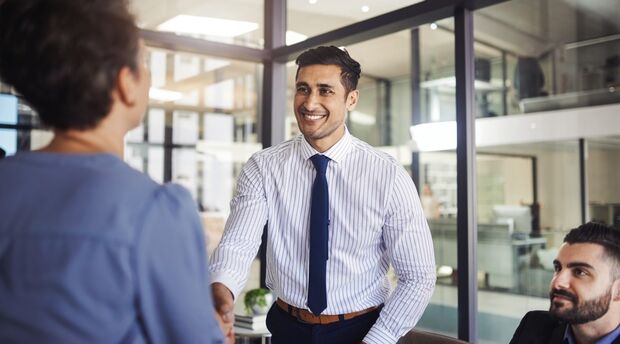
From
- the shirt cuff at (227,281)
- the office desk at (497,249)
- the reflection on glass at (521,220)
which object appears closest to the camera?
the shirt cuff at (227,281)

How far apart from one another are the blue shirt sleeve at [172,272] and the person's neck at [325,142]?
129cm

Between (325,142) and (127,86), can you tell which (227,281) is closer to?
(325,142)

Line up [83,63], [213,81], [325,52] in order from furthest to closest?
[213,81] < [325,52] < [83,63]

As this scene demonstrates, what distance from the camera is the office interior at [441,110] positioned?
3.75 meters

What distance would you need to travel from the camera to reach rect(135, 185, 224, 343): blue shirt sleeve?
77 cm

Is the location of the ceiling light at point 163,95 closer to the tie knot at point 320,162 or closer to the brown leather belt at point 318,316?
the tie knot at point 320,162

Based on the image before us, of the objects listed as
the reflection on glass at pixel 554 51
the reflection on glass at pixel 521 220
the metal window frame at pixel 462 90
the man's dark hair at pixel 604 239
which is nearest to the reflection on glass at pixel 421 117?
the metal window frame at pixel 462 90

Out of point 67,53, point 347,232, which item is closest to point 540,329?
point 347,232

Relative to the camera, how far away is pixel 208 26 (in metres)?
4.22

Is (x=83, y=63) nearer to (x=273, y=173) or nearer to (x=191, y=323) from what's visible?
(x=191, y=323)

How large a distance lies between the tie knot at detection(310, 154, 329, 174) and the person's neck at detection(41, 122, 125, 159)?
1258 millimetres

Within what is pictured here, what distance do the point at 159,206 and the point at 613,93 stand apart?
4.71 m

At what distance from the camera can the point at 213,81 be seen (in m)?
5.80

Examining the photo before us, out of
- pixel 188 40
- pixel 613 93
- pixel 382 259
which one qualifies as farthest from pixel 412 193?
pixel 613 93
